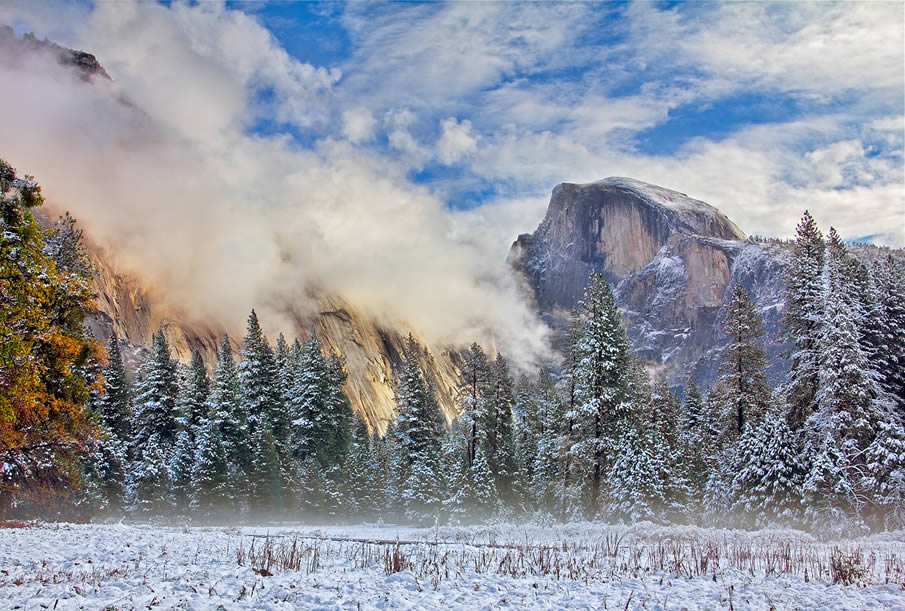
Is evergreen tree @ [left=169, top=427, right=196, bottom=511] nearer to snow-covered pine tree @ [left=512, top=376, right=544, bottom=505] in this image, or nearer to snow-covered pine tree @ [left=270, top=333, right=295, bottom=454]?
snow-covered pine tree @ [left=270, top=333, right=295, bottom=454]

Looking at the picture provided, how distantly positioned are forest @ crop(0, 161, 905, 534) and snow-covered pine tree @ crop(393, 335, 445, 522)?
15 centimetres

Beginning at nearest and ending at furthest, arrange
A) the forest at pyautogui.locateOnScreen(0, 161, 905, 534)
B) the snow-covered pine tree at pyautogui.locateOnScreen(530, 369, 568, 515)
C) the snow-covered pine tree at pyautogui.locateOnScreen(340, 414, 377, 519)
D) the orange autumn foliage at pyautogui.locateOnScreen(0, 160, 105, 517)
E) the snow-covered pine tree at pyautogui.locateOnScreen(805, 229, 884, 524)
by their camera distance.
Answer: the orange autumn foliage at pyautogui.locateOnScreen(0, 160, 105, 517) < the forest at pyautogui.locateOnScreen(0, 161, 905, 534) < the snow-covered pine tree at pyautogui.locateOnScreen(805, 229, 884, 524) < the snow-covered pine tree at pyautogui.locateOnScreen(530, 369, 568, 515) < the snow-covered pine tree at pyautogui.locateOnScreen(340, 414, 377, 519)

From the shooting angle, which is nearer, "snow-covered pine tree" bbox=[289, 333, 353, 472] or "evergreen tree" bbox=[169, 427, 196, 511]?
"evergreen tree" bbox=[169, 427, 196, 511]

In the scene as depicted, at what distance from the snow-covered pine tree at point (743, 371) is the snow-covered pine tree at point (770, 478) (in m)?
5.85

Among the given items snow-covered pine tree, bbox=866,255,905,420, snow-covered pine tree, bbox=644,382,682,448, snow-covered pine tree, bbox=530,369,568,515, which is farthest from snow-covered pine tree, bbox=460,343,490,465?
snow-covered pine tree, bbox=866,255,905,420

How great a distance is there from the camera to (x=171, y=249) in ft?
384

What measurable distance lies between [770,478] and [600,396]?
8.78m

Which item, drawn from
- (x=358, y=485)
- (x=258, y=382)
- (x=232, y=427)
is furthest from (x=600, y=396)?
(x=258, y=382)

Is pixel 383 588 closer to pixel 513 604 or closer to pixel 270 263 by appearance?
pixel 513 604

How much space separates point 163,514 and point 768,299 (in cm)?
19684

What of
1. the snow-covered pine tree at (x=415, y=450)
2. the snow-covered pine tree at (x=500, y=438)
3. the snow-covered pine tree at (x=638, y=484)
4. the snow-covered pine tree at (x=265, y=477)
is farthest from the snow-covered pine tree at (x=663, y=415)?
the snow-covered pine tree at (x=265, y=477)

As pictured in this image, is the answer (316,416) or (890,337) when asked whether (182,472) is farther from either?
(890,337)

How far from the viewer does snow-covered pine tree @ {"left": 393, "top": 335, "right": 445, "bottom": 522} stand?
1606 inches

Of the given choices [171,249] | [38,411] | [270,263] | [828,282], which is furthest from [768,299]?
[38,411]
